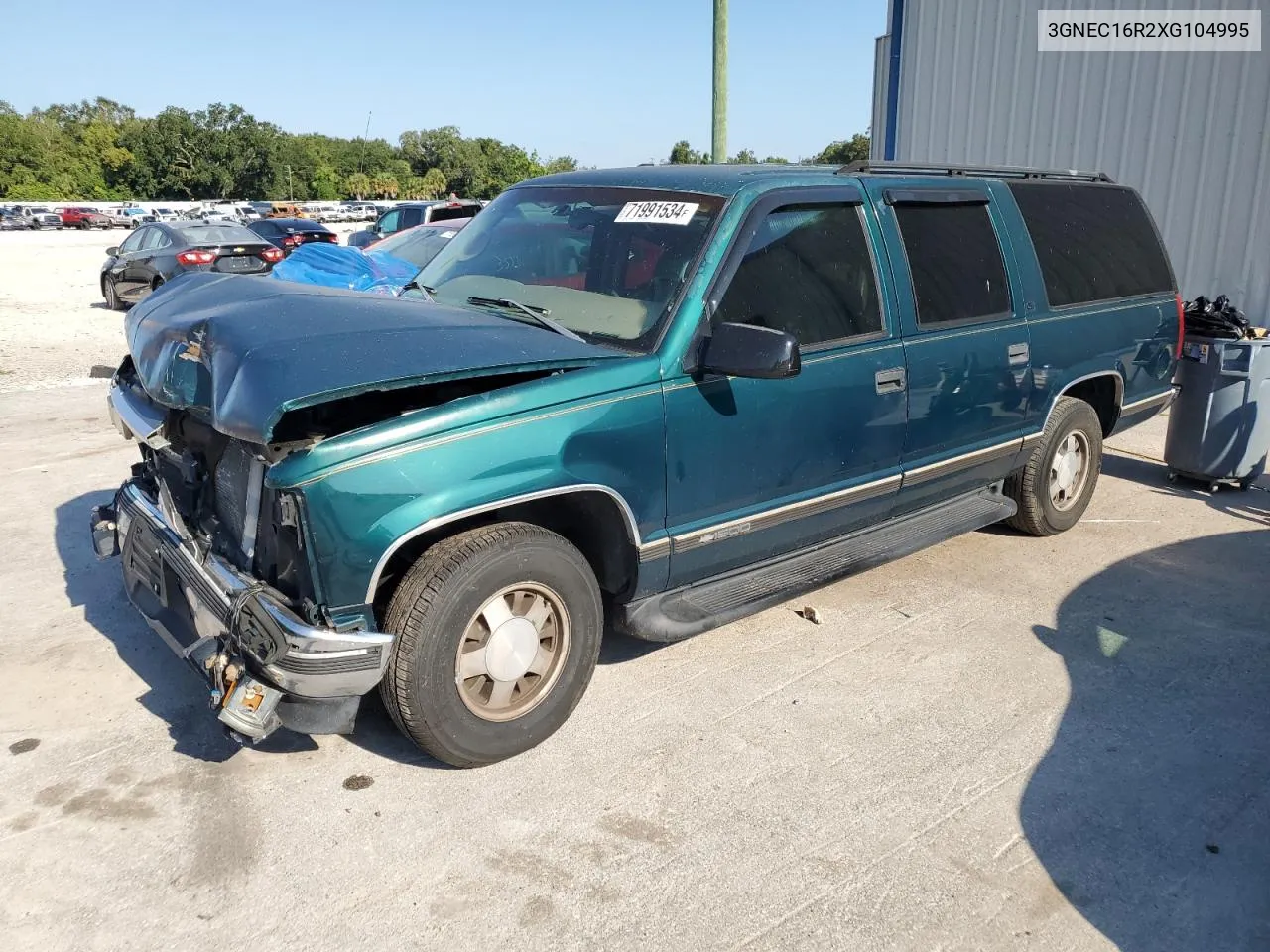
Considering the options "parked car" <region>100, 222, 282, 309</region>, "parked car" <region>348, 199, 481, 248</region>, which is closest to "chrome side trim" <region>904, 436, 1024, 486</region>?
"parked car" <region>100, 222, 282, 309</region>

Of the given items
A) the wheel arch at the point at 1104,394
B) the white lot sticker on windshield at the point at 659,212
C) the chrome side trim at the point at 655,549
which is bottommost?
the chrome side trim at the point at 655,549

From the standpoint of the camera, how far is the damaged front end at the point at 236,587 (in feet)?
9.78

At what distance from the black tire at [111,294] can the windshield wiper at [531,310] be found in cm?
1491

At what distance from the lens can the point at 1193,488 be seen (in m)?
6.86

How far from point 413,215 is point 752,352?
15.9m

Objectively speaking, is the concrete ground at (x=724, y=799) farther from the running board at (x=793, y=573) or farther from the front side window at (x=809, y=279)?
the front side window at (x=809, y=279)

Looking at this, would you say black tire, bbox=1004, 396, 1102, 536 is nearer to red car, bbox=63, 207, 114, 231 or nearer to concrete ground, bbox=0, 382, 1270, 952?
concrete ground, bbox=0, 382, 1270, 952

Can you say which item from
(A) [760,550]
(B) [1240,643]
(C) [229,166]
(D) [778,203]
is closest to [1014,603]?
(B) [1240,643]

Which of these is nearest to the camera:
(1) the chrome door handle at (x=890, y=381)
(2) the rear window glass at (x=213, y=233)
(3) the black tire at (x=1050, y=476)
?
(1) the chrome door handle at (x=890, y=381)

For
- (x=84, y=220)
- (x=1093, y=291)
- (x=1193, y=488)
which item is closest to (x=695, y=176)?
(x=1093, y=291)

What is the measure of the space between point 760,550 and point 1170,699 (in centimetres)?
170

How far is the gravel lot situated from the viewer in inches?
109

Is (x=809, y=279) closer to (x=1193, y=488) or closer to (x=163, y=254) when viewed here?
(x=1193, y=488)

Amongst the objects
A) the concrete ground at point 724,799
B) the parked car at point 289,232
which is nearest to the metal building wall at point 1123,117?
the concrete ground at point 724,799
